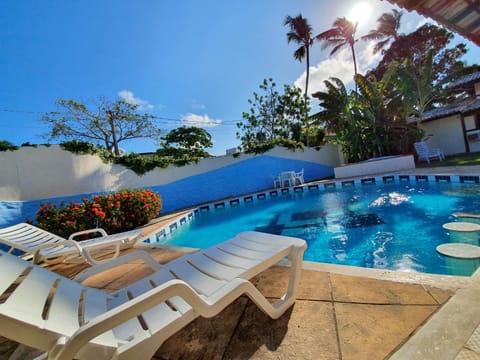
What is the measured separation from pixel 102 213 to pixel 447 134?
18419mm

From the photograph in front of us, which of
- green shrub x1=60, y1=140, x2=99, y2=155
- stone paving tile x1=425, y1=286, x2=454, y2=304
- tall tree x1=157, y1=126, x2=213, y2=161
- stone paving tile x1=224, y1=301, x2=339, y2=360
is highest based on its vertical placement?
tall tree x1=157, y1=126, x2=213, y2=161

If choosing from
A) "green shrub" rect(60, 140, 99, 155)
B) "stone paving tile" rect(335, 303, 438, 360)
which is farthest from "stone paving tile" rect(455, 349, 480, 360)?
"green shrub" rect(60, 140, 99, 155)

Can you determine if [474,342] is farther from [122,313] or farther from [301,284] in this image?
[122,313]

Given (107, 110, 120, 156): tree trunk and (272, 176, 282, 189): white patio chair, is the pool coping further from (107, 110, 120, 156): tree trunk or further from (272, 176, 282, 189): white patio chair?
(107, 110, 120, 156): tree trunk

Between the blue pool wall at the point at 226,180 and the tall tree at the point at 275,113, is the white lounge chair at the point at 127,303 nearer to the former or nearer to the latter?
the blue pool wall at the point at 226,180

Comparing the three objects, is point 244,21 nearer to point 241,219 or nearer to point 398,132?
point 241,219

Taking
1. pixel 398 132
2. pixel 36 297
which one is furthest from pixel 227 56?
pixel 36 297

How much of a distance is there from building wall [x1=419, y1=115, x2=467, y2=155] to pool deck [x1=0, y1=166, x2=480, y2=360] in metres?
14.6

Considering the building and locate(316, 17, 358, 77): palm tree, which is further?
locate(316, 17, 358, 77): palm tree

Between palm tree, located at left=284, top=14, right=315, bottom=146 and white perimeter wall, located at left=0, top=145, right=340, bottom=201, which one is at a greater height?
palm tree, located at left=284, top=14, right=315, bottom=146

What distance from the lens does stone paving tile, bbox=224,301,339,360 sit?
1292 mm

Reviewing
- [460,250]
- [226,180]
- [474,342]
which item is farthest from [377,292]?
[226,180]

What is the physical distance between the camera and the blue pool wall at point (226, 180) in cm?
999

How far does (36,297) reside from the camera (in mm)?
1142
